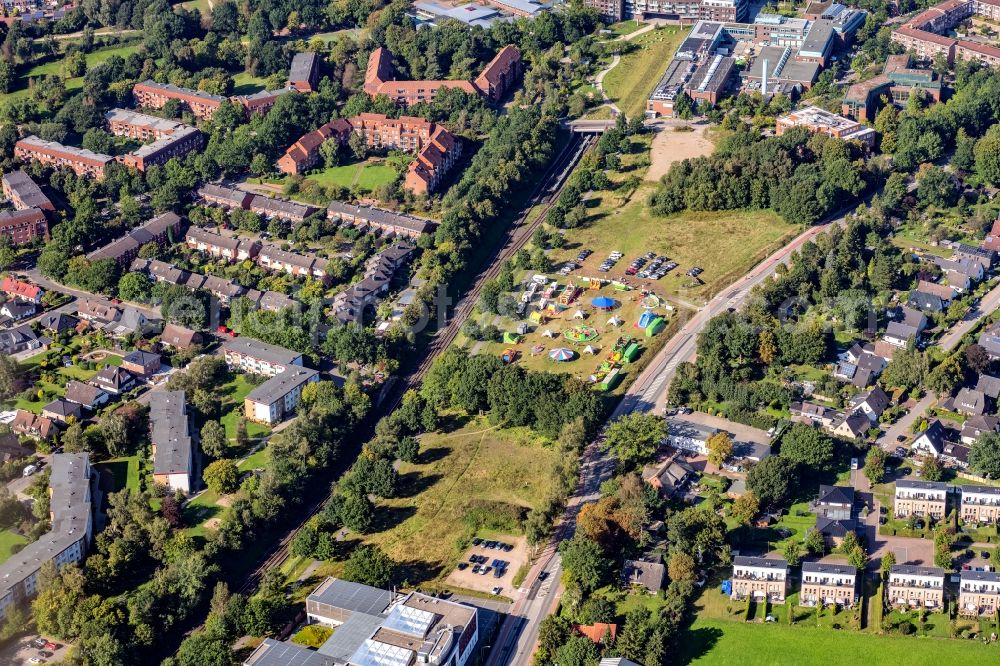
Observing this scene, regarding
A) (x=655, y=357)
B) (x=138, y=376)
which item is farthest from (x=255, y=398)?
(x=655, y=357)

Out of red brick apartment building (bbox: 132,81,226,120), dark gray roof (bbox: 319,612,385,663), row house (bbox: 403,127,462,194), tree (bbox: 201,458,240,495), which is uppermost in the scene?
red brick apartment building (bbox: 132,81,226,120)

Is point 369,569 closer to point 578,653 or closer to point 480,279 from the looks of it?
point 578,653

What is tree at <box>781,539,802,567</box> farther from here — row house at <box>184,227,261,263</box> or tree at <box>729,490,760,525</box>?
row house at <box>184,227,261,263</box>

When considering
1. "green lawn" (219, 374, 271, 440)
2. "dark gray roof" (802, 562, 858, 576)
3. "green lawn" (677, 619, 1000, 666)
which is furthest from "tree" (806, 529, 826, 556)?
"green lawn" (219, 374, 271, 440)

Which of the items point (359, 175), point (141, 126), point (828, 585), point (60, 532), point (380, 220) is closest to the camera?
point (828, 585)

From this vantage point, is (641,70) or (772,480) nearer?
(772,480)

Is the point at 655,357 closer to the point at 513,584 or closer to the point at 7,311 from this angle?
the point at 513,584

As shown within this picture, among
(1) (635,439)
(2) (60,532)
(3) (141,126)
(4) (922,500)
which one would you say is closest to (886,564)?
(4) (922,500)
